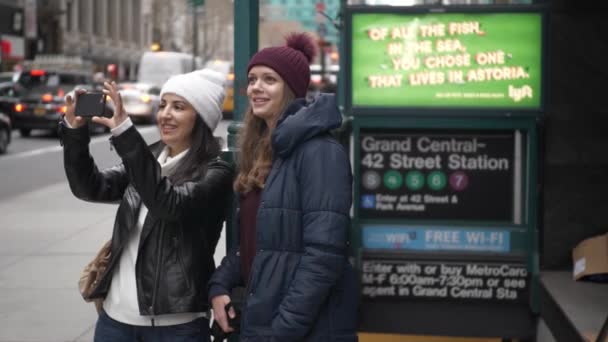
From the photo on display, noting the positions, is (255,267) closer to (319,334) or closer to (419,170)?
(319,334)

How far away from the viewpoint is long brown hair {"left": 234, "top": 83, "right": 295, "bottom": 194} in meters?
3.22

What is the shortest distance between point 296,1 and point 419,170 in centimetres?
4802

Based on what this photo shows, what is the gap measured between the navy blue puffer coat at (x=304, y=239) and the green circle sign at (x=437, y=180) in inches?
55.5

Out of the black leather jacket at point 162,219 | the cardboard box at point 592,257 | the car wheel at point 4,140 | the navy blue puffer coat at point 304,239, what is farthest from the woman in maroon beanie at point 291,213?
the car wheel at point 4,140

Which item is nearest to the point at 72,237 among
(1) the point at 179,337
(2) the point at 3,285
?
(2) the point at 3,285

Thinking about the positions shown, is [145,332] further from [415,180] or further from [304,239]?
[415,180]

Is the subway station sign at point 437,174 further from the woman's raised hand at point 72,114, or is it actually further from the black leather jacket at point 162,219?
the woman's raised hand at point 72,114

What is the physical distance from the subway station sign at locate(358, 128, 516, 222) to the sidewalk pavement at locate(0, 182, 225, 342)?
2817 mm

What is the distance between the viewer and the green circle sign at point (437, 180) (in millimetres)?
4488

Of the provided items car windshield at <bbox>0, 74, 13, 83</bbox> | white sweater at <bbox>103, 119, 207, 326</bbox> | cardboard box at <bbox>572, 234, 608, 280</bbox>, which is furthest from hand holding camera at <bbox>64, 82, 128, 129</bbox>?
car windshield at <bbox>0, 74, 13, 83</bbox>

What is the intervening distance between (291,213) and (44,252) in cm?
715

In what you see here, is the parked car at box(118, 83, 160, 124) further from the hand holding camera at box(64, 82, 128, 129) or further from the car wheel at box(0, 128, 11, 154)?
the hand holding camera at box(64, 82, 128, 129)

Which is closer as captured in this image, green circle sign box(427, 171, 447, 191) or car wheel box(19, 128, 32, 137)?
green circle sign box(427, 171, 447, 191)

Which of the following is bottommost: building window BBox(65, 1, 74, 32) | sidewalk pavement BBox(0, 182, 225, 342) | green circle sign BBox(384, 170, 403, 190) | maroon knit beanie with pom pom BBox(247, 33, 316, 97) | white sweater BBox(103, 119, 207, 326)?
sidewalk pavement BBox(0, 182, 225, 342)
